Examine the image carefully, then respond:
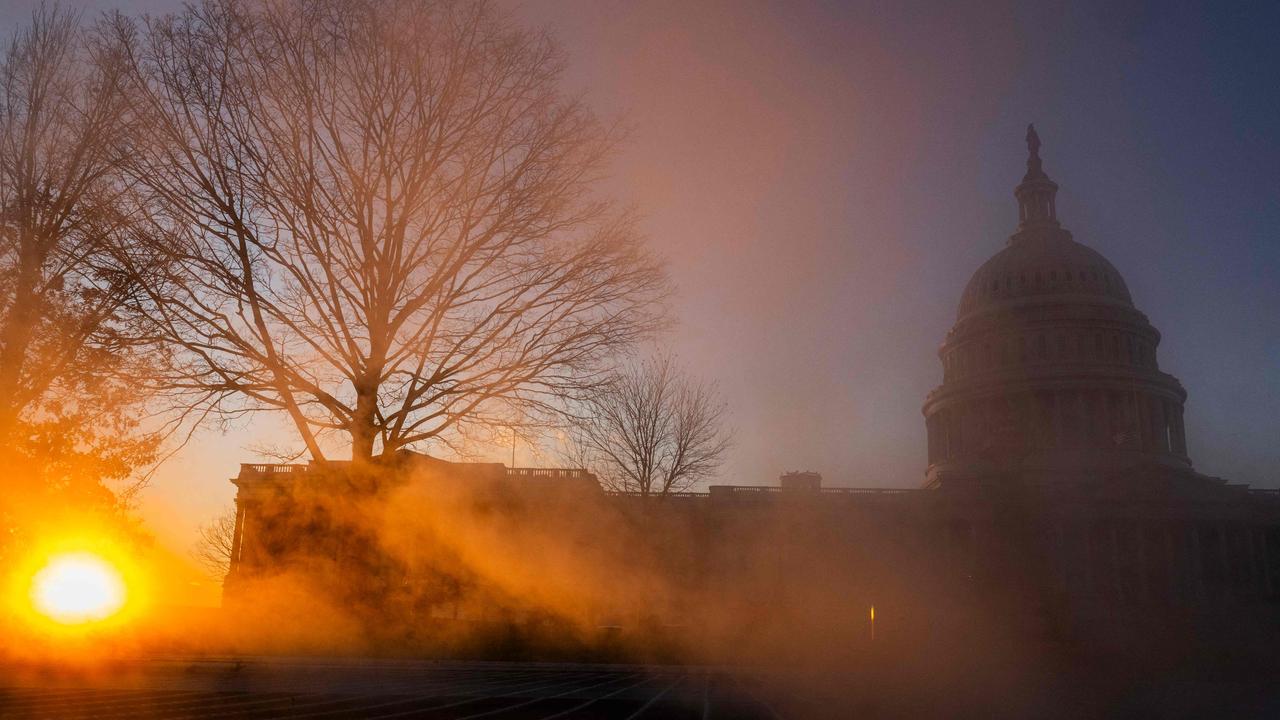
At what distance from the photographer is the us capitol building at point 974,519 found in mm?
15250

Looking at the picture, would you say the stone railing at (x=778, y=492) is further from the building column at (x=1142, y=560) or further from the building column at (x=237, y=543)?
the building column at (x=237, y=543)

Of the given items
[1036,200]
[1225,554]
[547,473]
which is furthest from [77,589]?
[1036,200]

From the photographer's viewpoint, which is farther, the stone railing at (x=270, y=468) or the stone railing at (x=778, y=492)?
the stone railing at (x=778, y=492)

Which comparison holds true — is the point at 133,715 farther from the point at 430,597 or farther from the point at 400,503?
the point at 430,597

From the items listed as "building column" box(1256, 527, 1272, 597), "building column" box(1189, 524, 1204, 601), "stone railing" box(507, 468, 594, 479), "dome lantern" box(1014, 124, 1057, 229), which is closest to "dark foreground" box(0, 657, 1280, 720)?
"stone railing" box(507, 468, 594, 479)

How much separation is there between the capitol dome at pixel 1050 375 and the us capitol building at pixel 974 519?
0.62 feet

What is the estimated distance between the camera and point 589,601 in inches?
813

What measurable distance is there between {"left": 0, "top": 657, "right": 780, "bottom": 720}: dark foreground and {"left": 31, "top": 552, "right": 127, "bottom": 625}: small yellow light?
3.93m

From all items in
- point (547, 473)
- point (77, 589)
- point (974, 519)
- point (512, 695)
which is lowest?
point (512, 695)

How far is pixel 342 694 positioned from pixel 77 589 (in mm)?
8593

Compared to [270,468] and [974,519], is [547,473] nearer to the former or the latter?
[270,468]

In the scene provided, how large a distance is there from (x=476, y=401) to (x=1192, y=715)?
9.20 metres

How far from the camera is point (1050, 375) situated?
240ft

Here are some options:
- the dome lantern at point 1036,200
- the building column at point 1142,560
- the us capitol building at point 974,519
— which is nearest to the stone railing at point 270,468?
the us capitol building at point 974,519
